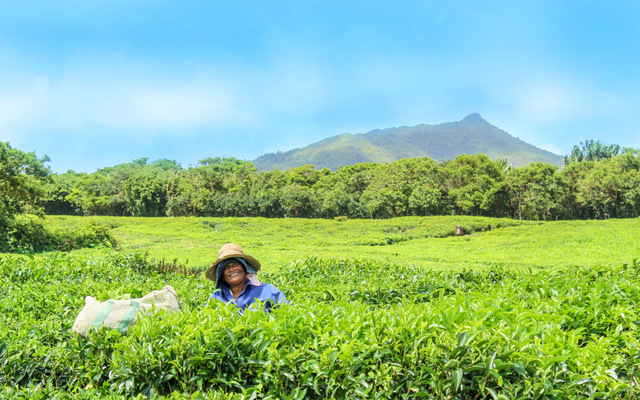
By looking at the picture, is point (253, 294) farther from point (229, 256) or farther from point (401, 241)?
point (401, 241)

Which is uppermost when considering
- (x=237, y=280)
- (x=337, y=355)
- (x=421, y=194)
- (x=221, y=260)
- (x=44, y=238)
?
(x=421, y=194)

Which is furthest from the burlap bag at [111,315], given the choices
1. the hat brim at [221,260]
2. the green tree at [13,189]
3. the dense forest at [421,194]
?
the dense forest at [421,194]

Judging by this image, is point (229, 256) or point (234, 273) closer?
point (229, 256)

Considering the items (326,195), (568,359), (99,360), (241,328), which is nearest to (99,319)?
(99,360)

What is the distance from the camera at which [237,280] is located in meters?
4.18

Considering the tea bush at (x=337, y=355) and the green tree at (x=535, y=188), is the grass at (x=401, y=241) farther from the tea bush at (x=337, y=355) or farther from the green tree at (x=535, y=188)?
the green tree at (x=535, y=188)

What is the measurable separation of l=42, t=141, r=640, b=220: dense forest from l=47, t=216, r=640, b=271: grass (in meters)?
8.02

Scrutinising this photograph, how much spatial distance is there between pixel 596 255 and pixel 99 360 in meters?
17.5

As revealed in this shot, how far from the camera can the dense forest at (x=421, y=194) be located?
37719 mm

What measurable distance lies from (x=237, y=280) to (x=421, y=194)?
1343 inches

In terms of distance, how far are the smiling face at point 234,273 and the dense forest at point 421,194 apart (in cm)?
3371

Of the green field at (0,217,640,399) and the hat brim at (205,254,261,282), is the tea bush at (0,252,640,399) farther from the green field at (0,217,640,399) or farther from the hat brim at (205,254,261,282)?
the hat brim at (205,254,261,282)

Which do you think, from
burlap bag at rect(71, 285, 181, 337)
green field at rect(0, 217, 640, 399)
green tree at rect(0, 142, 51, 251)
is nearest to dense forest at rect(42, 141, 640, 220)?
green tree at rect(0, 142, 51, 251)

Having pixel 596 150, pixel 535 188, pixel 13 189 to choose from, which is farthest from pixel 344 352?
pixel 596 150
